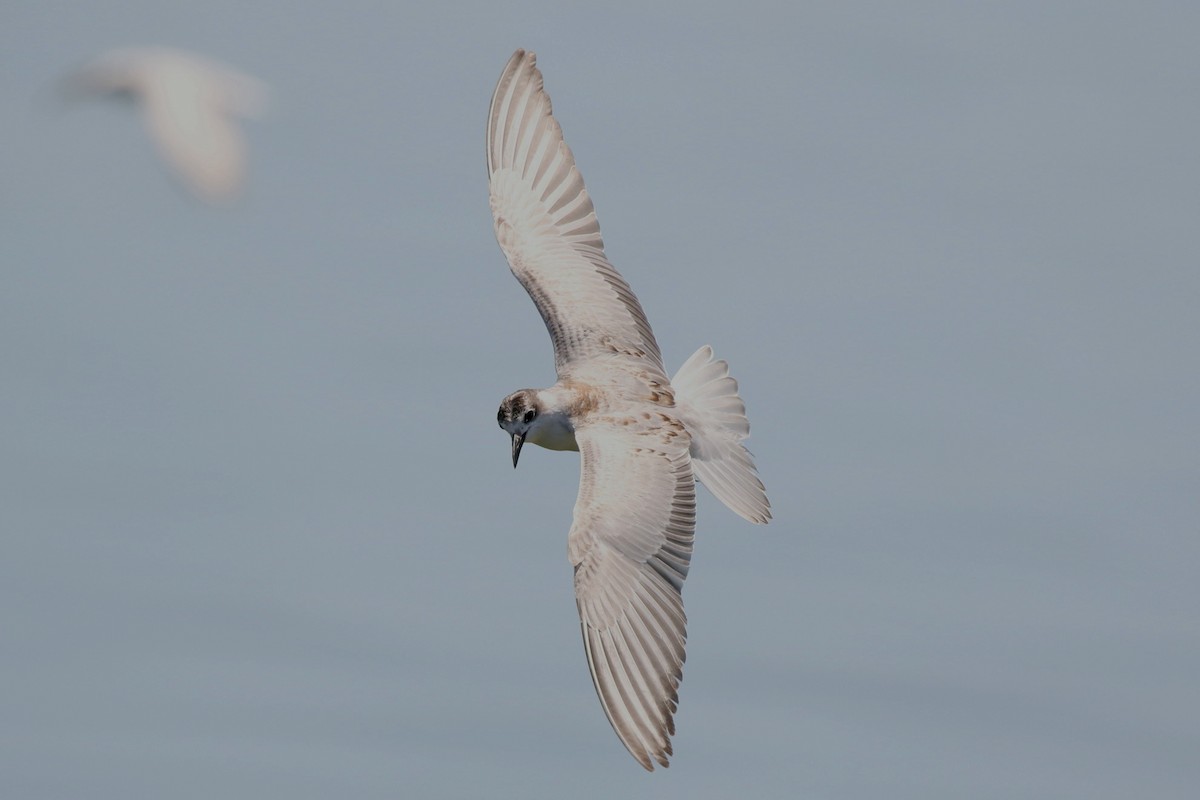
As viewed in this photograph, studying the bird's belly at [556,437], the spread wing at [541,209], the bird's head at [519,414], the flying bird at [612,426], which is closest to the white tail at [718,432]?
the flying bird at [612,426]

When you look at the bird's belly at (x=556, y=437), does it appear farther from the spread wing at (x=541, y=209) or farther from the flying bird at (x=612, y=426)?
the spread wing at (x=541, y=209)

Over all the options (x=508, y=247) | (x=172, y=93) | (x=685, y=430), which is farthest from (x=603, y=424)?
(x=172, y=93)

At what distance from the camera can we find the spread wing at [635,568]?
905 centimetres

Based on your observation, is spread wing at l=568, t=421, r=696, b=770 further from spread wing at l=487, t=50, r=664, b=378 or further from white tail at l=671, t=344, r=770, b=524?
spread wing at l=487, t=50, r=664, b=378

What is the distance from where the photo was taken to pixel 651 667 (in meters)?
9.22

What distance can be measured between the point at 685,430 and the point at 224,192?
Answer: 234 centimetres

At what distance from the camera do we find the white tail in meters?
10.7

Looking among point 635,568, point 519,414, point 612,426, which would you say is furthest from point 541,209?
point 635,568

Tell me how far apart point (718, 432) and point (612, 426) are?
788 mm

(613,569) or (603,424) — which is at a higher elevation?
(603,424)

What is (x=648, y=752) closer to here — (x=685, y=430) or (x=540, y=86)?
(x=685, y=430)

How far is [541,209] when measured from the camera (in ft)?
38.2

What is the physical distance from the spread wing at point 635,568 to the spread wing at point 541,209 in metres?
1.12

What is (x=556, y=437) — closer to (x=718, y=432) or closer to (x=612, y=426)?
(x=612, y=426)
